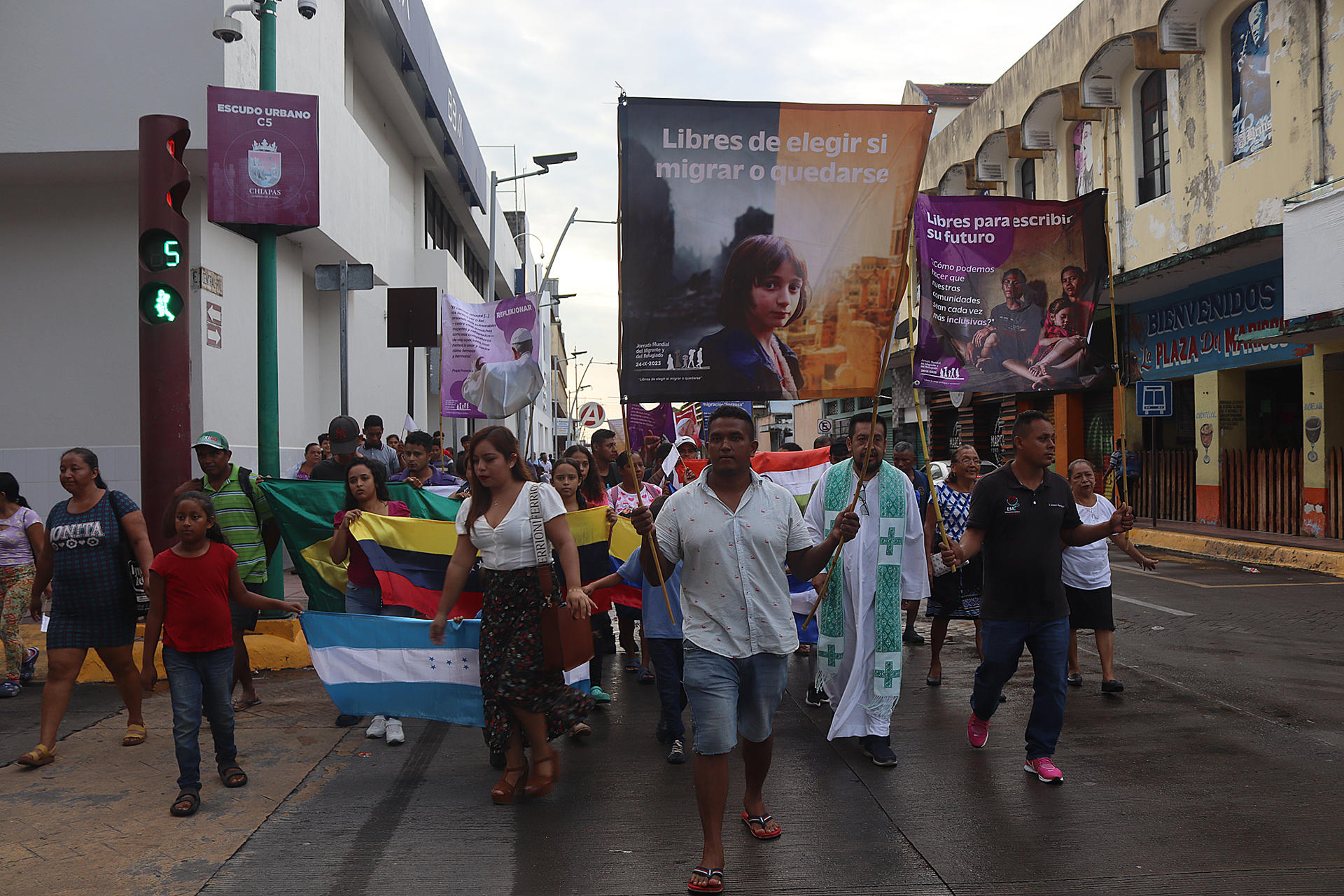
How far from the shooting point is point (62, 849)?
446 cm

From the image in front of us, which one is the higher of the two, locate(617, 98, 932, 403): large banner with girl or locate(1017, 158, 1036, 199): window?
locate(1017, 158, 1036, 199): window

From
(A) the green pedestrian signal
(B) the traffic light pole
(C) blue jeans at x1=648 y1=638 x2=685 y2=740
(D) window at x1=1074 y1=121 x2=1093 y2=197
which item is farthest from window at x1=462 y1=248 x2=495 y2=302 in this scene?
(C) blue jeans at x1=648 y1=638 x2=685 y2=740

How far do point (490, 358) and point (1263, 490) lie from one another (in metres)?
12.7

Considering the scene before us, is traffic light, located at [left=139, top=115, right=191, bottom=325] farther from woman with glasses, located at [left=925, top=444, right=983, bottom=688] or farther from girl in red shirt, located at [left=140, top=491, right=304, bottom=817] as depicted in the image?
woman with glasses, located at [left=925, top=444, right=983, bottom=688]

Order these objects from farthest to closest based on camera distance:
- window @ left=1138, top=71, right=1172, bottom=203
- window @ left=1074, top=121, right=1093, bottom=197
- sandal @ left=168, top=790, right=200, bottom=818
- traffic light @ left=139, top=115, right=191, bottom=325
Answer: window @ left=1074, top=121, right=1093, bottom=197 → window @ left=1138, top=71, right=1172, bottom=203 → traffic light @ left=139, top=115, right=191, bottom=325 → sandal @ left=168, top=790, right=200, bottom=818

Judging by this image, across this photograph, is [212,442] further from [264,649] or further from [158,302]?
[264,649]

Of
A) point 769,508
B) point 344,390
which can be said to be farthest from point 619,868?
point 344,390

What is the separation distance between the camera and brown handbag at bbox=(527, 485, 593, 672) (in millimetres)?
4961

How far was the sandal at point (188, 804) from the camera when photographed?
4855 mm

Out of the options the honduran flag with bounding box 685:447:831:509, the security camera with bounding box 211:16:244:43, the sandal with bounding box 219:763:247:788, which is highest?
the security camera with bounding box 211:16:244:43

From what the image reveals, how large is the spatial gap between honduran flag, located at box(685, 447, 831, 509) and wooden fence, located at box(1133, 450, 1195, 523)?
1209 cm

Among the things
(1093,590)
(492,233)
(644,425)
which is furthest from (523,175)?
(1093,590)

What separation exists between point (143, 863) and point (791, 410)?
192ft

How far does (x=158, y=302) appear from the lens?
7520 mm
